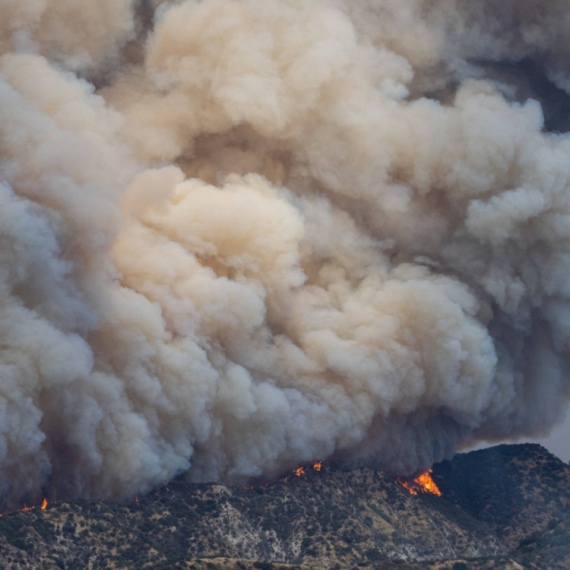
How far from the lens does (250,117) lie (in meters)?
118

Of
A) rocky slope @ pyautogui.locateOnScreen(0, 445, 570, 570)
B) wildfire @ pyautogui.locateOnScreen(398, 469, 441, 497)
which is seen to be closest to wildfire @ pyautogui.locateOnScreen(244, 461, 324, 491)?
rocky slope @ pyautogui.locateOnScreen(0, 445, 570, 570)

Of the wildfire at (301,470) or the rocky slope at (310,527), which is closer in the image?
the rocky slope at (310,527)

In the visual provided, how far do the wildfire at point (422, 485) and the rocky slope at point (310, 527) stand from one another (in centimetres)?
133

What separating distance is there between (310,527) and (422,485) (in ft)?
70.7

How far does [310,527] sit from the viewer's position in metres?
120

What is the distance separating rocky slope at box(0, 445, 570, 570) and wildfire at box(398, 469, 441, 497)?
133 centimetres

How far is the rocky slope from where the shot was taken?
10444 centimetres

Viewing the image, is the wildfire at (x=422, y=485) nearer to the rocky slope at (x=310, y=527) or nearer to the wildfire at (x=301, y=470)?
the rocky slope at (x=310, y=527)

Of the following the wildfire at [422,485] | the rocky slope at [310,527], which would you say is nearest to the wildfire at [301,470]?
the rocky slope at [310,527]

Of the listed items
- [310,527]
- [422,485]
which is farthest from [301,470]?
[422,485]

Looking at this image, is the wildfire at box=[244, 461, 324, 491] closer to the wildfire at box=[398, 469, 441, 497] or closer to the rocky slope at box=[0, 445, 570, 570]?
the rocky slope at box=[0, 445, 570, 570]

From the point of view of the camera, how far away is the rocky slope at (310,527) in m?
104

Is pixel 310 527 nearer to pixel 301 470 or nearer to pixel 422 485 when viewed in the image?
pixel 301 470

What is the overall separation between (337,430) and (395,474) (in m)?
13.1
